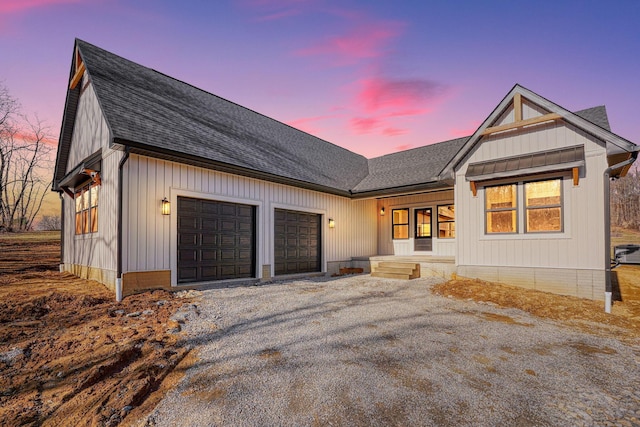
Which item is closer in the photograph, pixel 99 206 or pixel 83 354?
pixel 83 354

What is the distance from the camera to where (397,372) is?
127 inches

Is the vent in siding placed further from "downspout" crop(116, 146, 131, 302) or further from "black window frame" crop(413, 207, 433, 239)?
"downspout" crop(116, 146, 131, 302)

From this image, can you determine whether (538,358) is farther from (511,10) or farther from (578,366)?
(511,10)

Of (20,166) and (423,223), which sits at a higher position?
(20,166)

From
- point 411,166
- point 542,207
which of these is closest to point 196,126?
point 411,166

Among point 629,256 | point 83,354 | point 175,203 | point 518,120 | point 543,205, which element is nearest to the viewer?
point 83,354

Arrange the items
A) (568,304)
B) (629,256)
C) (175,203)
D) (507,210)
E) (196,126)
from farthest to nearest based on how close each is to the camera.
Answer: (629,256) → (196,126) → (507,210) → (175,203) → (568,304)

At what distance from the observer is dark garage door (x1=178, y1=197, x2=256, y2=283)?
25.5ft

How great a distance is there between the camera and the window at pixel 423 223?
41.2ft

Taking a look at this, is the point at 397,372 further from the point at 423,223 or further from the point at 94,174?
the point at 423,223

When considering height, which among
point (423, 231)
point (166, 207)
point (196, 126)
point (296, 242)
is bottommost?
point (296, 242)

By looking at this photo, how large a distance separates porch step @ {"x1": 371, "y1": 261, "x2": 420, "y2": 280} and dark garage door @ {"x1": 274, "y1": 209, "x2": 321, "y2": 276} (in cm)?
241

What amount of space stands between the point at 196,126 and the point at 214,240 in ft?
12.4

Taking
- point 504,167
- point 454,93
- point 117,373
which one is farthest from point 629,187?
point 117,373
